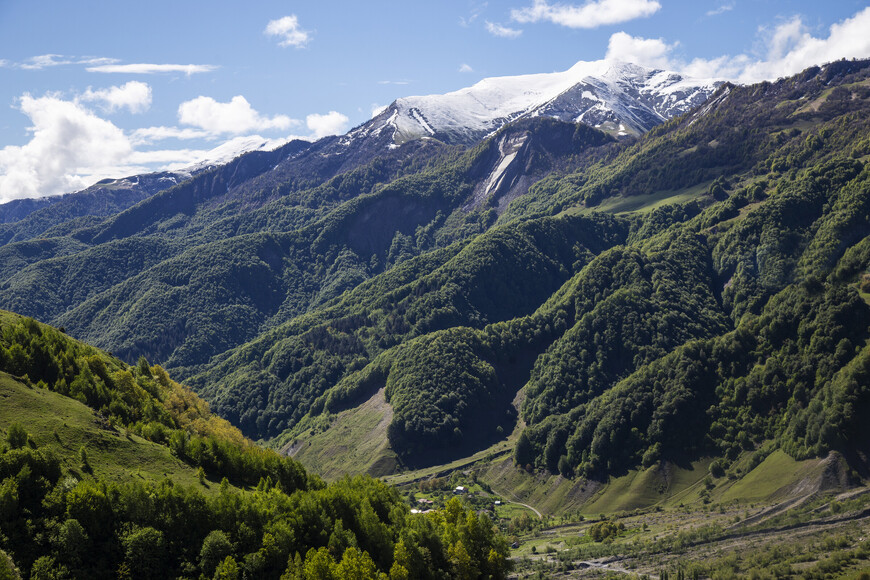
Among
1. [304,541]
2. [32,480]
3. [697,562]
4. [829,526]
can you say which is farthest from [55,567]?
[829,526]

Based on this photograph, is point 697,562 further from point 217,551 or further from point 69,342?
point 69,342

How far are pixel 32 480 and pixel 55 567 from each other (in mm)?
11856

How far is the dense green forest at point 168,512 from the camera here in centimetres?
8194

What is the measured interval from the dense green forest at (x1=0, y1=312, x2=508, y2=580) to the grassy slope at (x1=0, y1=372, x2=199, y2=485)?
0.39m

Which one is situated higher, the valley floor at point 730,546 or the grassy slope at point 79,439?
the grassy slope at point 79,439

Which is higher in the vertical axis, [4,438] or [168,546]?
[4,438]

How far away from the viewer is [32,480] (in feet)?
274

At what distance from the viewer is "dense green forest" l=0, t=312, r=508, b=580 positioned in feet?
269

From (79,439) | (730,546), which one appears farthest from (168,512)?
(730,546)

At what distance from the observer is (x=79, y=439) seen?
104 metres

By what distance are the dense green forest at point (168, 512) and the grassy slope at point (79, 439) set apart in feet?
1.28

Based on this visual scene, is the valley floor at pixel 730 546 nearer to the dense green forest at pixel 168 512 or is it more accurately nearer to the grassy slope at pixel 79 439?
the dense green forest at pixel 168 512

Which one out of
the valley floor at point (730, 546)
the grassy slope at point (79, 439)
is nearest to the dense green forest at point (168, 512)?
the grassy slope at point (79, 439)

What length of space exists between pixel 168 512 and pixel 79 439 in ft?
83.0
